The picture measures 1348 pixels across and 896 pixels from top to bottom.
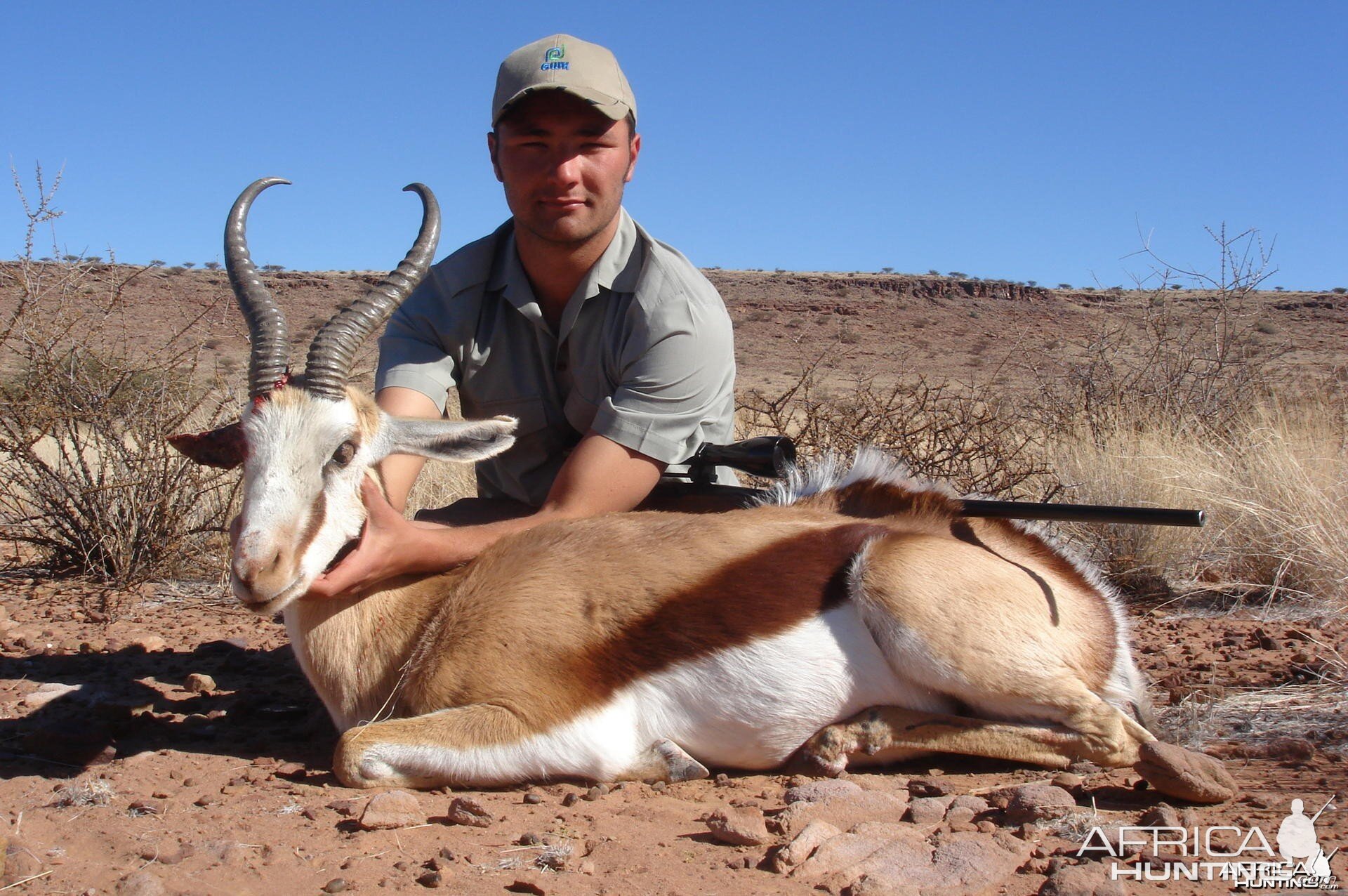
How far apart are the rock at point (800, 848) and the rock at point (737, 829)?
0.13 meters

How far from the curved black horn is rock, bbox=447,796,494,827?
5.55 ft

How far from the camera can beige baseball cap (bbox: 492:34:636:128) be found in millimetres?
5117

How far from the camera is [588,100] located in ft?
16.8

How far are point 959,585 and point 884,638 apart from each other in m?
0.35

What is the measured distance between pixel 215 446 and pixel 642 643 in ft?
6.11

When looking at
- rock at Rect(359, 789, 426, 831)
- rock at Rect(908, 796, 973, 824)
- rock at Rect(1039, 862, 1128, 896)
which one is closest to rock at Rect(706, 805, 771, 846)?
rock at Rect(908, 796, 973, 824)

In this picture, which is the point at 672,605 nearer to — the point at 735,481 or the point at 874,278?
the point at 735,481

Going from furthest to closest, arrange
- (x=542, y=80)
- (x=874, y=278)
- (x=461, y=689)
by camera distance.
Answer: (x=874, y=278)
(x=542, y=80)
(x=461, y=689)

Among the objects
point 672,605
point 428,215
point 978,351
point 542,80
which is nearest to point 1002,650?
point 672,605

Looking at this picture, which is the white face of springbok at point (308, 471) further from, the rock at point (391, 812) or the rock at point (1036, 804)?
the rock at point (1036, 804)

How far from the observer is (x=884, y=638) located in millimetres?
4047

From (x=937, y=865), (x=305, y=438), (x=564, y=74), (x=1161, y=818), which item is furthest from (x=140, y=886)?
(x=564, y=74)

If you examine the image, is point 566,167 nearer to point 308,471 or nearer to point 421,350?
point 421,350

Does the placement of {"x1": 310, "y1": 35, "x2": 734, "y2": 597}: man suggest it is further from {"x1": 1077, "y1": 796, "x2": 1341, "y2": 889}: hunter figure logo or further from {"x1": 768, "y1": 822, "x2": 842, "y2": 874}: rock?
{"x1": 1077, "y1": 796, "x2": 1341, "y2": 889}: hunter figure logo
